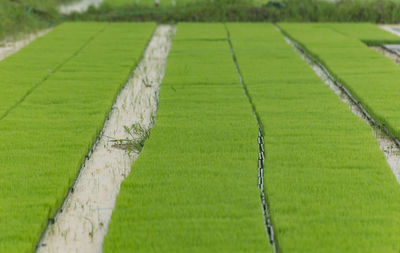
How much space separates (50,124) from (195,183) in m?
1.75

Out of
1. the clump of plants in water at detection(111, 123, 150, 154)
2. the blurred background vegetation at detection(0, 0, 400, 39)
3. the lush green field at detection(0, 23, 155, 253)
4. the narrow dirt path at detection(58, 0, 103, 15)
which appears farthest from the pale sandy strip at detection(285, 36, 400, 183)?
the narrow dirt path at detection(58, 0, 103, 15)

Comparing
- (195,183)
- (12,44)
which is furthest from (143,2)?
(195,183)

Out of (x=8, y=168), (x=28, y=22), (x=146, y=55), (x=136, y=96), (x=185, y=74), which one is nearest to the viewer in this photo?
(x=8, y=168)

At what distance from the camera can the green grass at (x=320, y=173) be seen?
2518mm

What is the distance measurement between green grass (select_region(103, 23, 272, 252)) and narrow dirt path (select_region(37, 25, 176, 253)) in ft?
0.59

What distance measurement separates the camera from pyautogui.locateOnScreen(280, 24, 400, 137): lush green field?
461 centimetres

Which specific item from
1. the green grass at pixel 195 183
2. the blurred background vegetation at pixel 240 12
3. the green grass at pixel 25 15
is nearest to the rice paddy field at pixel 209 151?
the green grass at pixel 195 183

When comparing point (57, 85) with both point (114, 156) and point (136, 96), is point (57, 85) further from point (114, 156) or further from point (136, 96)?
point (114, 156)

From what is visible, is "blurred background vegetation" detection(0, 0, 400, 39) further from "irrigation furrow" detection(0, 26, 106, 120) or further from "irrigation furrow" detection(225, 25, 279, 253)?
"irrigation furrow" detection(225, 25, 279, 253)

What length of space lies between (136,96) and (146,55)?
220cm

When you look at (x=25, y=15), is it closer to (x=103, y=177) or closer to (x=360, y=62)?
(x=360, y=62)

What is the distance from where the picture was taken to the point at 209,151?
3604mm

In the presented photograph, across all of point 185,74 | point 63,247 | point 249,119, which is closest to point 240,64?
point 185,74

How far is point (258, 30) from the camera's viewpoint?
891 centimetres
